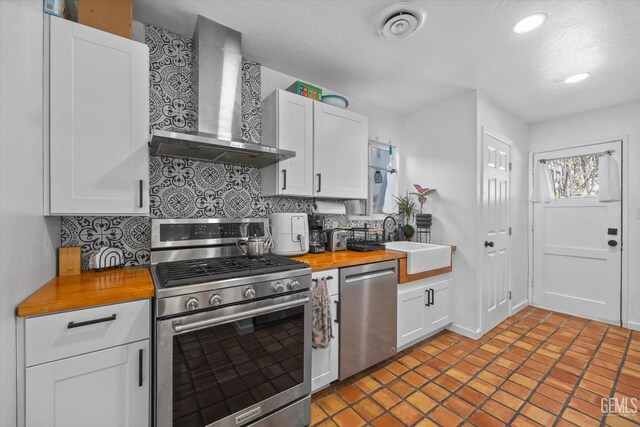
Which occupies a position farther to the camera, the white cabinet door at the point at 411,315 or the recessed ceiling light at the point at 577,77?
the recessed ceiling light at the point at 577,77

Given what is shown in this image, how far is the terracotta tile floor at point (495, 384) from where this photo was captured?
66.5 inches

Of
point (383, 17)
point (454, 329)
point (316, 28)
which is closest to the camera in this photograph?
point (383, 17)

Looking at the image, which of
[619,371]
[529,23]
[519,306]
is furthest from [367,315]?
[519,306]

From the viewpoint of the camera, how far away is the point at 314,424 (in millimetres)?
1643

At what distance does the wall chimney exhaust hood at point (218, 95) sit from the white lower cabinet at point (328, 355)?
3.00ft

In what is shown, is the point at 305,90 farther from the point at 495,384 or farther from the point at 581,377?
the point at 581,377

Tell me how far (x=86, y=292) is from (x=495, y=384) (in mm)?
2637

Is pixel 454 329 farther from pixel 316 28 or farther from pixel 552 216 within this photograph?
pixel 316 28

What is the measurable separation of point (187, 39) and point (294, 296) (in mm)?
1982

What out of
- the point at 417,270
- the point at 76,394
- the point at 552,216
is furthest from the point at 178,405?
the point at 552,216

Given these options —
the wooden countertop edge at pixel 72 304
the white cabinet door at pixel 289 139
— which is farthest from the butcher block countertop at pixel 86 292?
the white cabinet door at pixel 289 139

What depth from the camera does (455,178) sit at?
2932 millimetres

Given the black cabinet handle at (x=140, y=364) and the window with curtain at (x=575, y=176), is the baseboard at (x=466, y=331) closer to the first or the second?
the window with curtain at (x=575, y=176)

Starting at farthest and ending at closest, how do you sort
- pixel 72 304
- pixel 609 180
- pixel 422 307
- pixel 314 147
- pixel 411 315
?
pixel 609 180, pixel 422 307, pixel 411 315, pixel 314 147, pixel 72 304
